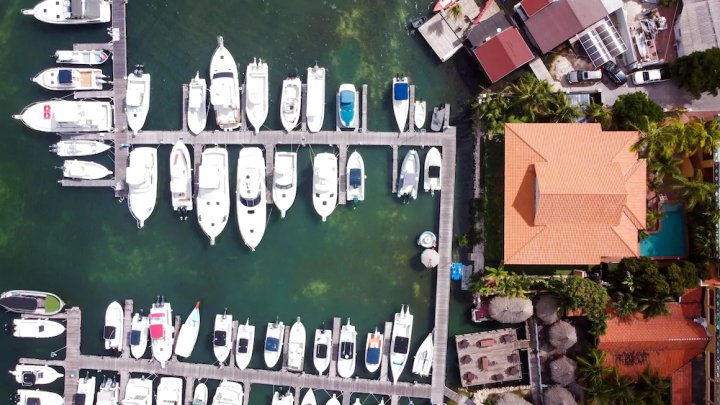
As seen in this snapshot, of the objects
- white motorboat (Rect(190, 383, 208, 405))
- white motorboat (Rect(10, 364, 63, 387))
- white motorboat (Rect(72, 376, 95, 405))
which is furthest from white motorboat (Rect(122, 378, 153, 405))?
white motorboat (Rect(10, 364, 63, 387))

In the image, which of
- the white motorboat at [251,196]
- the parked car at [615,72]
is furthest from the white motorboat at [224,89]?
the parked car at [615,72]

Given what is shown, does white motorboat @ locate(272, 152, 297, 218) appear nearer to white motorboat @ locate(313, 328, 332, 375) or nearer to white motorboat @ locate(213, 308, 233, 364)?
white motorboat @ locate(213, 308, 233, 364)

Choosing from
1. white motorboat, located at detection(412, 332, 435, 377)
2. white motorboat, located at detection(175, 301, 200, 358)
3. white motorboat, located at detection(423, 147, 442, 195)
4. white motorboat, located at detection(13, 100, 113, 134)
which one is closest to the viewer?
white motorboat, located at detection(423, 147, 442, 195)

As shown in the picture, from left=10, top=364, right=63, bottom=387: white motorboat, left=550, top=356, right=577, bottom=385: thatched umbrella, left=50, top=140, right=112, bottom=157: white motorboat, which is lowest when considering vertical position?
left=10, top=364, right=63, bottom=387: white motorboat

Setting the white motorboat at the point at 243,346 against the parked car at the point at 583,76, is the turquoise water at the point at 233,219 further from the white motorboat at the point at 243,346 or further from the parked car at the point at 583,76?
the parked car at the point at 583,76

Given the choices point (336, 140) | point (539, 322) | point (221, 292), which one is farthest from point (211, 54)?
point (539, 322)

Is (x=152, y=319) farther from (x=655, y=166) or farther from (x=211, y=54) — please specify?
(x=655, y=166)
